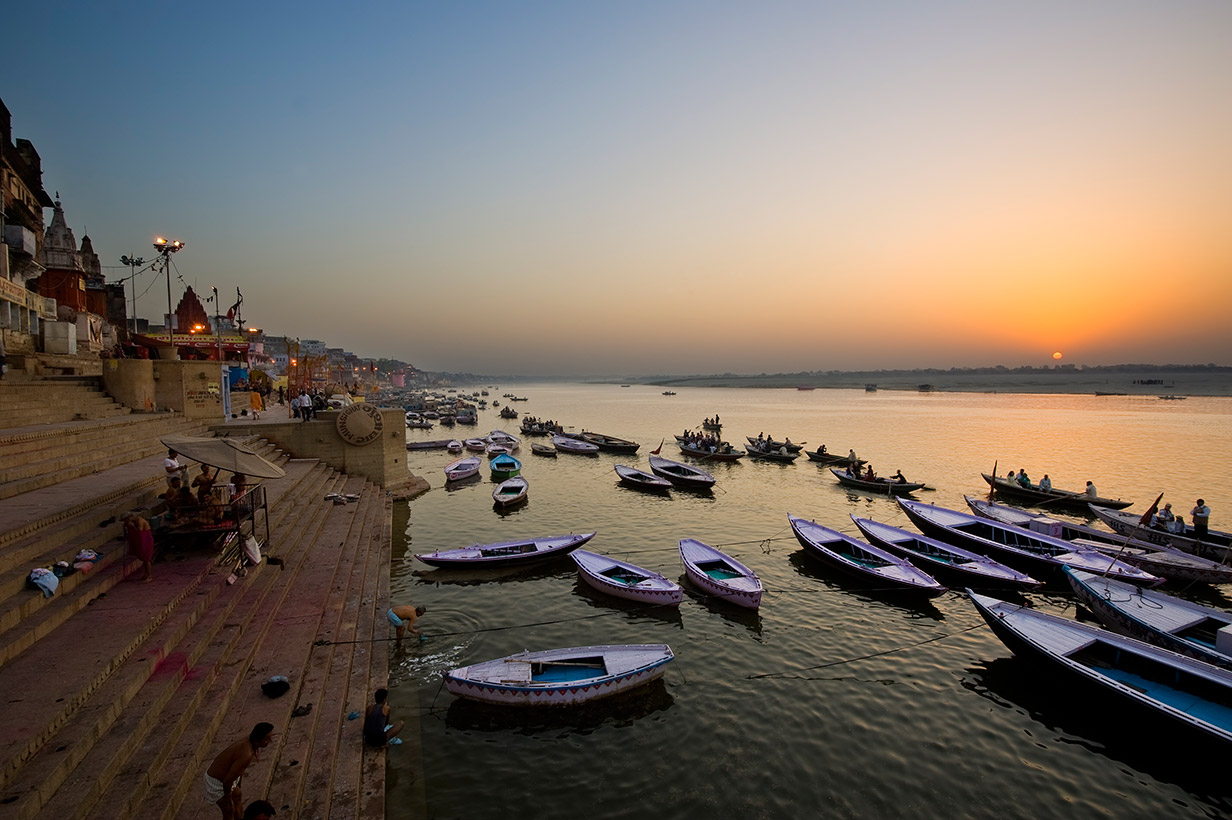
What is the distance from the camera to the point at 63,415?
19.4 meters

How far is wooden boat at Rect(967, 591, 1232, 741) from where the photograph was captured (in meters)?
10.9

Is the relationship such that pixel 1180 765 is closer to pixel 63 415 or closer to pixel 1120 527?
pixel 1120 527

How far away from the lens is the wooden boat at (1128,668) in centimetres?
1094

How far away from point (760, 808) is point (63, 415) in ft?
83.7

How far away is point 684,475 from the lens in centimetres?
3578

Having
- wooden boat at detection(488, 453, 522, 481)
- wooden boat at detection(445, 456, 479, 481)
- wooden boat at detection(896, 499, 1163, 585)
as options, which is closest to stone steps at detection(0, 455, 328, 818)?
wooden boat at detection(896, 499, 1163, 585)

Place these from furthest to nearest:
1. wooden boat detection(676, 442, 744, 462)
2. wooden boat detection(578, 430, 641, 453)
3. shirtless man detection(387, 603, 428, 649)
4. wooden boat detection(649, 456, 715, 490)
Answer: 1. wooden boat detection(578, 430, 641, 453)
2. wooden boat detection(676, 442, 744, 462)
3. wooden boat detection(649, 456, 715, 490)
4. shirtless man detection(387, 603, 428, 649)

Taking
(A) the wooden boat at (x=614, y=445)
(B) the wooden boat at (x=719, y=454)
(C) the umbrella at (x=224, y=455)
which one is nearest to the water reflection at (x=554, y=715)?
(C) the umbrella at (x=224, y=455)

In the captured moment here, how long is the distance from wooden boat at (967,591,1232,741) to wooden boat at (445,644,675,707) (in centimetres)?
909

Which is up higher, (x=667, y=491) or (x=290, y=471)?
(x=290, y=471)

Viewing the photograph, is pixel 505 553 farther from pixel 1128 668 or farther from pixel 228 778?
pixel 1128 668

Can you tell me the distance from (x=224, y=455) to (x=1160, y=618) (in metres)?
23.9

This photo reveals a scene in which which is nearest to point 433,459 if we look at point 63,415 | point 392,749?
point 63,415

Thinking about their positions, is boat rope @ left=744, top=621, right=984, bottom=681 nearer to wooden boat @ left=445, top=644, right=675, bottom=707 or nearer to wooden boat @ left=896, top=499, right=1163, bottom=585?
wooden boat @ left=445, top=644, right=675, bottom=707
